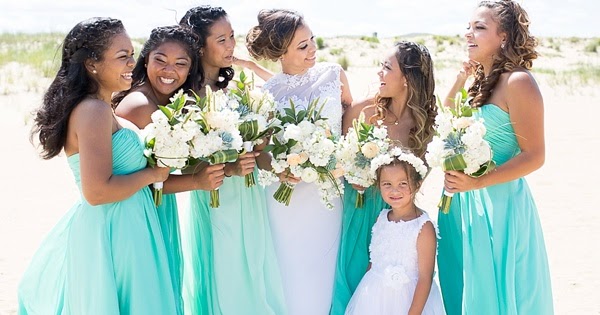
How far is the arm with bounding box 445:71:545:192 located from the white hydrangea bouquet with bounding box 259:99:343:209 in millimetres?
873

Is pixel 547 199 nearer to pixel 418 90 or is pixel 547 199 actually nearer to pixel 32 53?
pixel 418 90

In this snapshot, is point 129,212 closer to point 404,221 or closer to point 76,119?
point 76,119

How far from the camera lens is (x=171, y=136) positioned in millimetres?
5336

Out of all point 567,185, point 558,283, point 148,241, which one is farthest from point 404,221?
point 567,185

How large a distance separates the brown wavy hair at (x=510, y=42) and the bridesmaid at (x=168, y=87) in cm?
215

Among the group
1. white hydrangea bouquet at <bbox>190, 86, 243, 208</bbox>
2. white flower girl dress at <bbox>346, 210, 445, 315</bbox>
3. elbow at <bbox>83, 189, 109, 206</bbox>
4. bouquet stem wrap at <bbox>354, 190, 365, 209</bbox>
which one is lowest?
white flower girl dress at <bbox>346, 210, 445, 315</bbox>

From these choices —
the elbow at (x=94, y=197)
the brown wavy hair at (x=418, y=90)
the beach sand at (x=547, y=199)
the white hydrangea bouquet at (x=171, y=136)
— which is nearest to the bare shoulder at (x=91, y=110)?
the white hydrangea bouquet at (x=171, y=136)

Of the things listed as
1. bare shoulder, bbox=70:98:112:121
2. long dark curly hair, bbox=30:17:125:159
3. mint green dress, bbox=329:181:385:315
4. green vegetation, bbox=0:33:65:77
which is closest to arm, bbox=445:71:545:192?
mint green dress, bbox=329:181:385:315

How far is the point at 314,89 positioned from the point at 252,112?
0.88 m

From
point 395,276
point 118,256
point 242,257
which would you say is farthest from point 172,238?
point 395,276

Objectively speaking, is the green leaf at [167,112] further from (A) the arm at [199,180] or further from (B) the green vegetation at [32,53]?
(B) the green vegetation at [32,53]

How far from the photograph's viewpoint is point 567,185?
15.4 m

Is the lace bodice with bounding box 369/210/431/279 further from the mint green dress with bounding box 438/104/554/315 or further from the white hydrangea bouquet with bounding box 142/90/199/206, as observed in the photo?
the white hydrangea bouquet with bounding box 142/90/199/206

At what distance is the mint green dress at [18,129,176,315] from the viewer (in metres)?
5.34
